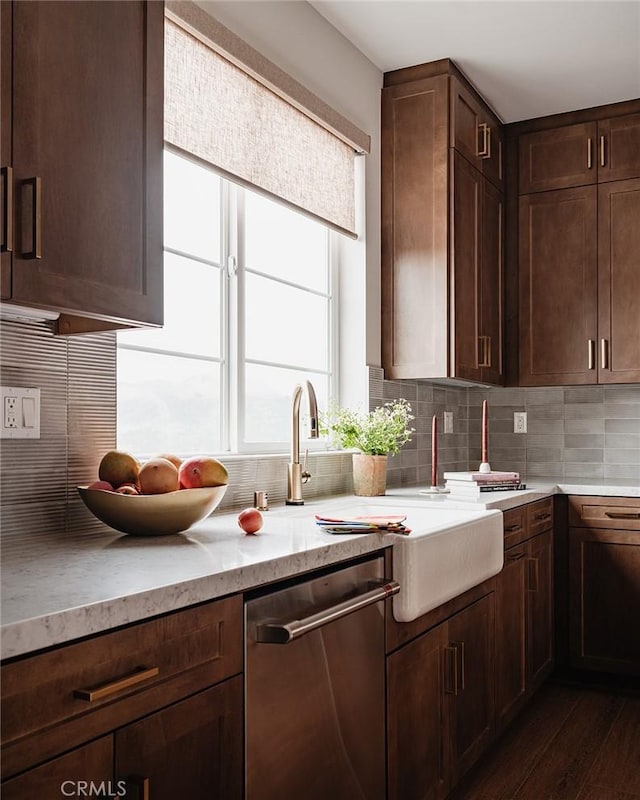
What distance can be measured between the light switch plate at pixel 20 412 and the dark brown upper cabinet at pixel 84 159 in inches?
7.6

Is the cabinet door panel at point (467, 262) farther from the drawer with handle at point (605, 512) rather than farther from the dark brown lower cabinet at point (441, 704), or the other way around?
the dark brown lower cabinet at point (441, 704)

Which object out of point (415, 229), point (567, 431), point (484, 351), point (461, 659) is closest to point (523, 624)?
point (461, 659)

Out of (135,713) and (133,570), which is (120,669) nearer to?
(135,713)

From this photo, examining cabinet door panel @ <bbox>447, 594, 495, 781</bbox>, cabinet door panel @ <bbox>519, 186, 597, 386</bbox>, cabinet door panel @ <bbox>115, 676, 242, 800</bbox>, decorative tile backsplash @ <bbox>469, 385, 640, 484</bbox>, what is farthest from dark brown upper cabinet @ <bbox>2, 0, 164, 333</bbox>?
decorative tile backsplash @ <bbox>469, 385, 640, 484</bbox>

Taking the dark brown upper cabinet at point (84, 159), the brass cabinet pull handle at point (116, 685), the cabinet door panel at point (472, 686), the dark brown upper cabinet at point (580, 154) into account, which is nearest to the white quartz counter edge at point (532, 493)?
the cabinet door panel at point (472, 686)

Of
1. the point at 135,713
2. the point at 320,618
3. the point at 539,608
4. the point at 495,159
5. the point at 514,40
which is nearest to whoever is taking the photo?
the point at 135,713

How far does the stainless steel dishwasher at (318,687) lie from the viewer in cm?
146

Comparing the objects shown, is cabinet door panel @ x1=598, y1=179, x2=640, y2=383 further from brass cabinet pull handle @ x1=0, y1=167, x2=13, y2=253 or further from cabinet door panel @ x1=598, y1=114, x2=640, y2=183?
brass cabinet pull handle @ x1=0, y1=167, x2=13, y2=253

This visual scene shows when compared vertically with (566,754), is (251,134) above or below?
above

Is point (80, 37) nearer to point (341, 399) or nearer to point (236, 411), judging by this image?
point (236, 411)

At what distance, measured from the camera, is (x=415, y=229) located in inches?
132

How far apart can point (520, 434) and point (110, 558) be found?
3157mm

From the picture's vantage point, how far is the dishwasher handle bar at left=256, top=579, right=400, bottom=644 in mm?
1465

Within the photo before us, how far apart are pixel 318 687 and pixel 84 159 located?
1.17 metres
